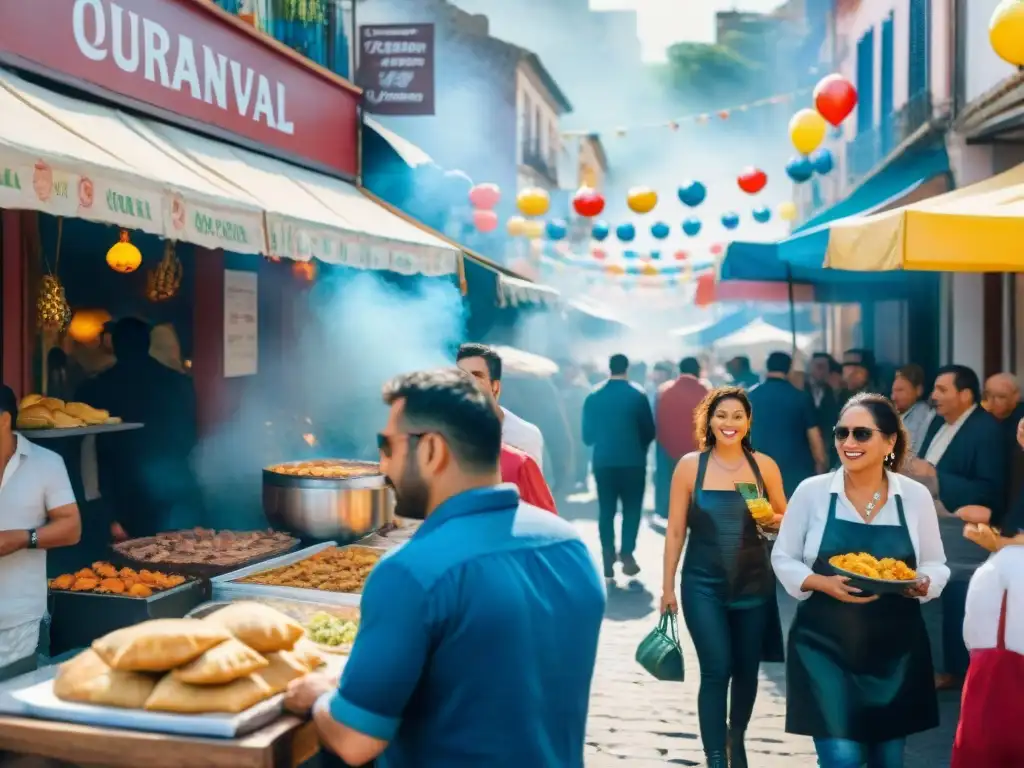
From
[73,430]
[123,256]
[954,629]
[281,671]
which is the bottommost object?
[954,629]

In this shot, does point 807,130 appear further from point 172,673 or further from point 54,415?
point 172,673

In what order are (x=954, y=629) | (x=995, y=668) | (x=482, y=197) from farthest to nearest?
(x=482, y=197)
(x=954, y=629)
(x=995, y=668)

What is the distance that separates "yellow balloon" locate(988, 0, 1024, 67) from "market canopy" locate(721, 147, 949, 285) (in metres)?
1.73

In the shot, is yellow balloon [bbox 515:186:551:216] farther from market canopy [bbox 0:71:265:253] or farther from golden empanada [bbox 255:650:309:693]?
golden empanada [bbox 255:650:309:693]

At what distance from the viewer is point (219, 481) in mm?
8461

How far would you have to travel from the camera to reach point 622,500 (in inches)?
425

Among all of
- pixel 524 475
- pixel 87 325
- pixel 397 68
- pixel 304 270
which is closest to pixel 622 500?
pixel 304 270

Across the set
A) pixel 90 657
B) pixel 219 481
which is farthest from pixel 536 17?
pixel 90 657

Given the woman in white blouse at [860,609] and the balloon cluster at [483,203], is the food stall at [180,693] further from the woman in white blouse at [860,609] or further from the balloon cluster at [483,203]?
the balloon cluster at [483,203]

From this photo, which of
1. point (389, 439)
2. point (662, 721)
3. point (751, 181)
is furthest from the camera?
point (751, 181)

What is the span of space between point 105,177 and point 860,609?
147 inches

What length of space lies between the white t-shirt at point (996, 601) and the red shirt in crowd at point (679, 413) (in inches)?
348

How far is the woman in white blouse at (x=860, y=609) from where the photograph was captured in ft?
14.3

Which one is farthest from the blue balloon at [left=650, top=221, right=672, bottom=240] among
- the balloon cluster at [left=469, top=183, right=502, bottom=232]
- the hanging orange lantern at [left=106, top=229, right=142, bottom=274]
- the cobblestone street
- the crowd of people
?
the hanging orange lantern at [left=106, top=229, right=142, bottom=274]
